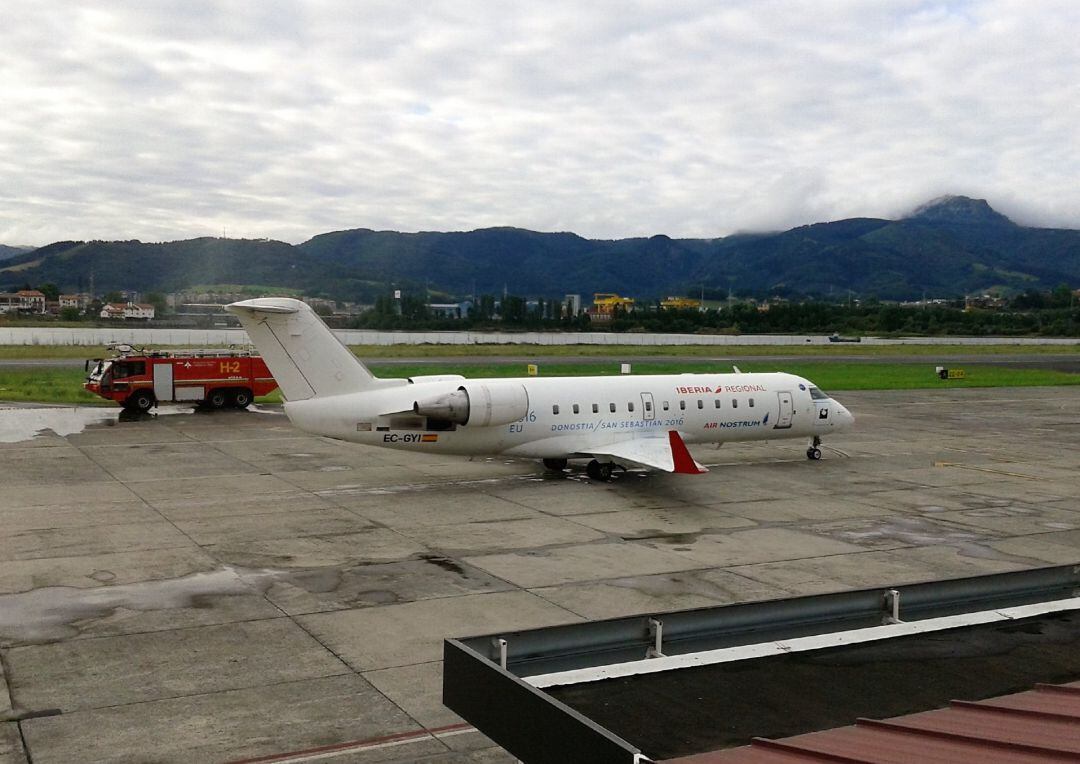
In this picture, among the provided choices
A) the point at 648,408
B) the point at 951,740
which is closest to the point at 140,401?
the point at 648,408

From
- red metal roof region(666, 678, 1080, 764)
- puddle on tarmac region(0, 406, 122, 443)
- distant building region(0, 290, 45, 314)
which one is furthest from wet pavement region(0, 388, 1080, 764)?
distant building region(0, 290, 45, 314)

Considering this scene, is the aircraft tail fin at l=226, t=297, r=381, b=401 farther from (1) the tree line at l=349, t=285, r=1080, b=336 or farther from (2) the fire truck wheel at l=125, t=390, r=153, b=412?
(1) the tree line at l=349, t=285, r=1080, b=336

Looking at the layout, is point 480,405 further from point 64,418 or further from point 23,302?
point 23,302

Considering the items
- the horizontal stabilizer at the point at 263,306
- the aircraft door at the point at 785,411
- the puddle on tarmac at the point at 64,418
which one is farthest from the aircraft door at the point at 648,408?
the puddle on tarmac at the point at 64,418

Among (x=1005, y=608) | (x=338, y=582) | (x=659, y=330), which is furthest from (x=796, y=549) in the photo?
(x=659, y=330)

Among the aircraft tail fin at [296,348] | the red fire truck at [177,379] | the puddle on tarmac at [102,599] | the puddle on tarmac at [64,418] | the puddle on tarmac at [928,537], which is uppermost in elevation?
the aircraft tail fin at [296,348]

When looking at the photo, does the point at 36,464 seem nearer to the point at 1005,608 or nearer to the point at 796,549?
the point at 796,549

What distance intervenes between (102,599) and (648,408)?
15.8 metres

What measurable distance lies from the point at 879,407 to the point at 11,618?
40.8m

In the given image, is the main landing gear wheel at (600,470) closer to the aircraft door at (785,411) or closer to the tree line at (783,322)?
the aircraft door at (785,411)

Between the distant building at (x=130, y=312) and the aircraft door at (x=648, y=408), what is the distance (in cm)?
9177

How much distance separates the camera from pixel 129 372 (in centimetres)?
4044

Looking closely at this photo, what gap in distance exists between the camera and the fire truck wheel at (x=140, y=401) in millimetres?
40656

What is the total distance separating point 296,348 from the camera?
24.3 meters
